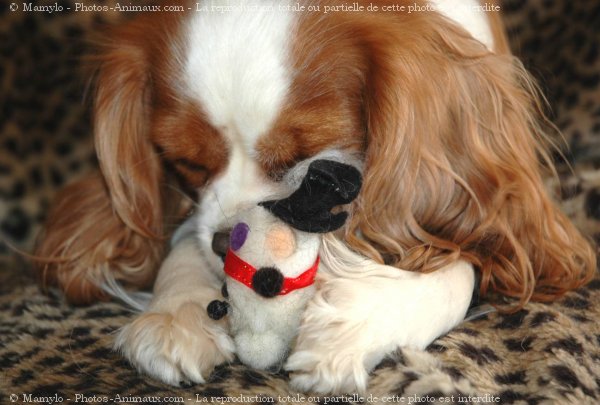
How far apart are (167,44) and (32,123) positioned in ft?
2.96

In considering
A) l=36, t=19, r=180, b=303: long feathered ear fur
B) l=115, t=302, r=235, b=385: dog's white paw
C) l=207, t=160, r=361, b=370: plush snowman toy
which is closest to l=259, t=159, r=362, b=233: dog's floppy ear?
l=207, t=160, r=361, b=370: plush snowman toy

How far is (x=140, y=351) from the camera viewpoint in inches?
54.7

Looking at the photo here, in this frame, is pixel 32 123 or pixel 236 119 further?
pixel 32 123

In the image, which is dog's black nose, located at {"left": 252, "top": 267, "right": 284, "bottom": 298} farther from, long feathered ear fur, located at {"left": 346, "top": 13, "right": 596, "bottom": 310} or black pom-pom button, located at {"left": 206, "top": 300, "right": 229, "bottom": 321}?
long feathered ear fur, located at {"left": 346, "top": 13, "right": 596, "bottom": 310}

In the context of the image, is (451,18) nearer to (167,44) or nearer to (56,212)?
(167,44)

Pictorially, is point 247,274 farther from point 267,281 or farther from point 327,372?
point 327,372

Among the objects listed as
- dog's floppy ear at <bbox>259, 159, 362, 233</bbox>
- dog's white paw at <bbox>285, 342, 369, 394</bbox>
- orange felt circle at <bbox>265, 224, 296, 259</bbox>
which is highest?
dog's floppy ear at <bbox>259, 159, 362, 233</bbox>

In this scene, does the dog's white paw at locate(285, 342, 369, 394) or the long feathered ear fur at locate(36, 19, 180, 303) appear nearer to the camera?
the dog's white paw at locate(285, 342, 369, 394)

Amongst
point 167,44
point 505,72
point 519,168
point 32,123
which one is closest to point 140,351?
point 167,44

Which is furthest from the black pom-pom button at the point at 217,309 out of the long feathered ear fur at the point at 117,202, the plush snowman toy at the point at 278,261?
the long feathered ear fur at the point at 117,202

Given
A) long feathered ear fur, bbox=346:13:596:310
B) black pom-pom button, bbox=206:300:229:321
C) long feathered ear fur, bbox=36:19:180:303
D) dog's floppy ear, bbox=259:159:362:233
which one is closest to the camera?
dog's floppy ear, bbox=259:159:362:233

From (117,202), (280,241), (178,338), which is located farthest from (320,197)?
(117,202)

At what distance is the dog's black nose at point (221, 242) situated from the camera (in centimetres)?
145

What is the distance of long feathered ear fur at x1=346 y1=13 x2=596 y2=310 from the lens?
1.49m
